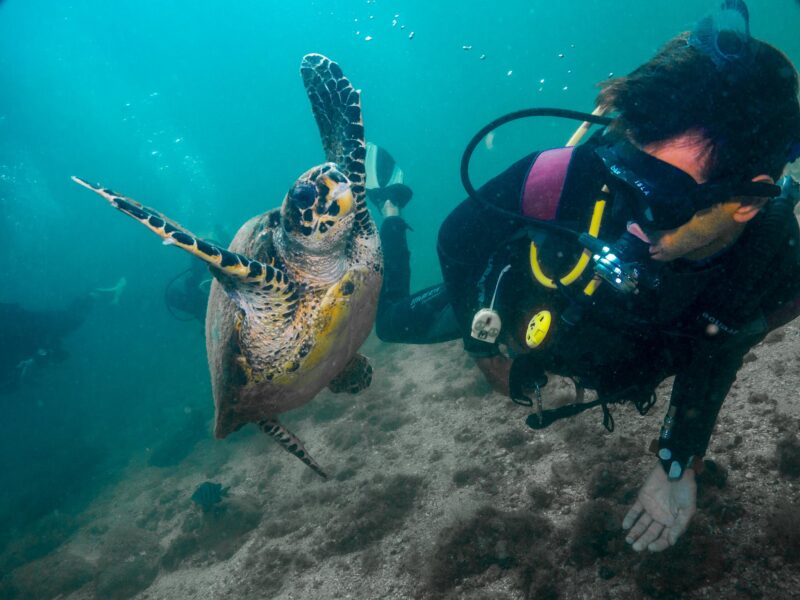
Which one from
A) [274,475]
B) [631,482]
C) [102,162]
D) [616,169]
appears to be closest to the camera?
[616,169]

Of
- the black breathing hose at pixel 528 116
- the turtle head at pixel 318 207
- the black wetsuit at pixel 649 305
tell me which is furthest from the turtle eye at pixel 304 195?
the black wetsuit at pixel 649 305

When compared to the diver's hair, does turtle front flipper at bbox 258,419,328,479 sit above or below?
below

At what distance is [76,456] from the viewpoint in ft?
53.4

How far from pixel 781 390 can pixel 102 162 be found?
4414 inches

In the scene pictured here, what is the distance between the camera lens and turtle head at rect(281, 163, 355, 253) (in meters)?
2.69

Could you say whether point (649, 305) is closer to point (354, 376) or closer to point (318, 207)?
point (318, 207)

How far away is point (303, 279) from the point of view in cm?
324

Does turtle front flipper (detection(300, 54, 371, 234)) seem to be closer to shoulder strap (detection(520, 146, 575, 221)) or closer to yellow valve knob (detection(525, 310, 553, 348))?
shoulder strap (detection(520, 146, 575, 221))

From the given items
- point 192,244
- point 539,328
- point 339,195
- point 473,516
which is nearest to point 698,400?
point 539,328

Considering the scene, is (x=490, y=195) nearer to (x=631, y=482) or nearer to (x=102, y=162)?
(x=631, y=482)

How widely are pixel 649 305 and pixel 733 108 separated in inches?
40.2

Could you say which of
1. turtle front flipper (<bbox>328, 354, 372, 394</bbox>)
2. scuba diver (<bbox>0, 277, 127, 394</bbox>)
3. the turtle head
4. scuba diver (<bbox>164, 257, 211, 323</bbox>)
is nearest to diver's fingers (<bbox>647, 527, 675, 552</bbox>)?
the turtle head

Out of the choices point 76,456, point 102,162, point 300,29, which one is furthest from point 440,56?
point 76,456

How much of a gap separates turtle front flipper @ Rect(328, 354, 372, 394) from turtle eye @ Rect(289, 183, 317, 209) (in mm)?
2778
